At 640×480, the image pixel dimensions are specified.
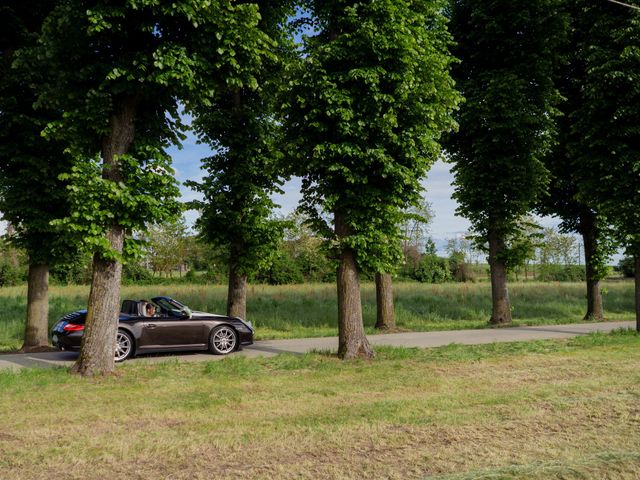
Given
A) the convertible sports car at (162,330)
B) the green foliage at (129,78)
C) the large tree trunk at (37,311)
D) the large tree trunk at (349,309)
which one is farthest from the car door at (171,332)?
the large tree trunk at (37,311)

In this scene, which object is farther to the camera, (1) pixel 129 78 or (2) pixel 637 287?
(2) pixel 637 287

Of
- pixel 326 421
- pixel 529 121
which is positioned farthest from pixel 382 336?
pixel 326 421

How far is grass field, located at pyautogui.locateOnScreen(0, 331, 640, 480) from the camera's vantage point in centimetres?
487

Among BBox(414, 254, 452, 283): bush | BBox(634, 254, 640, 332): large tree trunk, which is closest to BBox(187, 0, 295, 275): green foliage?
BBox(634, 254, 640, 332): large tree trunk

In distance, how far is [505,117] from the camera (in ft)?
59.8

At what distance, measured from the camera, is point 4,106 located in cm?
1270

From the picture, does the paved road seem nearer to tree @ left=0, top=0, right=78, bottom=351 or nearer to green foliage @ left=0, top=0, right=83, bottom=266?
tree @ left=0, top=0, right=78, bottom=351

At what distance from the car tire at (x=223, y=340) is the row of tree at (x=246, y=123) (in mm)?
2835

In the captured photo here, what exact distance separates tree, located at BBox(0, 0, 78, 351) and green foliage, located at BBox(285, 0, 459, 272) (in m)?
6.20

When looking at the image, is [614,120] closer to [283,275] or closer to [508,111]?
[508,111]

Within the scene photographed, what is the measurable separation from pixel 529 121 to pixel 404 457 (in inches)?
620

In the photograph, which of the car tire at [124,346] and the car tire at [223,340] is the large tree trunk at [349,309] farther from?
the car tire at [124,346]

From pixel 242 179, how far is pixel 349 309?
5.80m

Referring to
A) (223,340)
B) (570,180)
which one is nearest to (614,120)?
(570,180)
